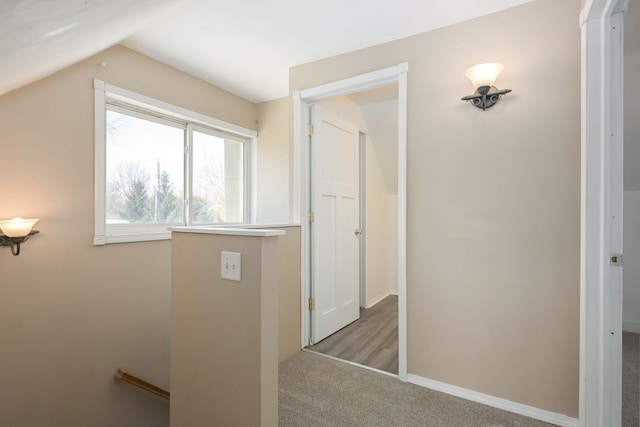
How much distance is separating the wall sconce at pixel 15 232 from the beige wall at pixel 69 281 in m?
0.07

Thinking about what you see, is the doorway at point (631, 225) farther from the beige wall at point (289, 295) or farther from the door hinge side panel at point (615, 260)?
the beige wall at point (289, 295)

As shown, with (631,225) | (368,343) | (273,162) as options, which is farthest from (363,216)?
(631,225)

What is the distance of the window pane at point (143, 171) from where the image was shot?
94.9 inches

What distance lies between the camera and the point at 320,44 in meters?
2.32

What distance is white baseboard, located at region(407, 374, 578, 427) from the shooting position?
171 centimetres

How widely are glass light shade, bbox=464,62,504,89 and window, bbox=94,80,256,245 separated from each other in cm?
242

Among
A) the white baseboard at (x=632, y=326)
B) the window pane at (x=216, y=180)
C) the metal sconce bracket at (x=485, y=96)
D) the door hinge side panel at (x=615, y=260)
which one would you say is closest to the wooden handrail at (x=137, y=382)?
the window pane at (x=216, y=180)

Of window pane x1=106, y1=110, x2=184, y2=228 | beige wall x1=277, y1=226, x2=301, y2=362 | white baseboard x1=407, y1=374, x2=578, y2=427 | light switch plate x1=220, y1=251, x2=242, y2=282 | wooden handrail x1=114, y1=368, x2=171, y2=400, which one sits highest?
window pane x1=106, y1=110, x2=184, y2=228

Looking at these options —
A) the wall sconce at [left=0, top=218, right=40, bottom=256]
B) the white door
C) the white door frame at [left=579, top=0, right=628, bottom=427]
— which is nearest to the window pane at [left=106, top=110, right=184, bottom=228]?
the wall sconce at [left=0, top=218, right=40, bottom=256]

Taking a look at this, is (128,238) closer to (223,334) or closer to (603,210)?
(223,334)

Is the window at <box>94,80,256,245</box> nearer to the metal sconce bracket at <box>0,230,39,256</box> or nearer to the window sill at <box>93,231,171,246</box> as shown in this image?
the window sill at <box>93,231,171,246</box>

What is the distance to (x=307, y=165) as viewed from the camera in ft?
8.91

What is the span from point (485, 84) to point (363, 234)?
233cm

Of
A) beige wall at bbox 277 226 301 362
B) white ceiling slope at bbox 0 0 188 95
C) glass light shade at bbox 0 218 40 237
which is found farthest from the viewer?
beige wall at bbox 277 226 301 362
